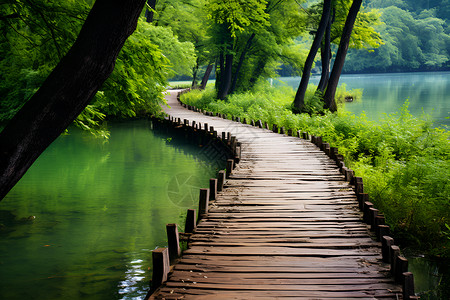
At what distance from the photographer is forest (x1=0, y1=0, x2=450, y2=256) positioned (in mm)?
6855

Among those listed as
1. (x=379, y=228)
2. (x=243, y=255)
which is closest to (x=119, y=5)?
(x=243, y=255)

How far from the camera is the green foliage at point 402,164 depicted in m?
7.86

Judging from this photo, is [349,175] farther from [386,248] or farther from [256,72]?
[256,72]

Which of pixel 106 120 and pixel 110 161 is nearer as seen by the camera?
pixel 110 161

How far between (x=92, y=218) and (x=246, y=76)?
25.7 m

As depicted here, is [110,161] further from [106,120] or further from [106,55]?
[106,55]

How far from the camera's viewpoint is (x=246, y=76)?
34.2 metres

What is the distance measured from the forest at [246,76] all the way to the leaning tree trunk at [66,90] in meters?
0.12

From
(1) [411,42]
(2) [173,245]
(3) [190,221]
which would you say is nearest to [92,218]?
(3) [190,221]

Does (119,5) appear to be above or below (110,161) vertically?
above

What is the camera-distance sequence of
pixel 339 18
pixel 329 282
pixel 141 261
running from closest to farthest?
pixel 329 282 → pixel 141 261 → pixel 339 18

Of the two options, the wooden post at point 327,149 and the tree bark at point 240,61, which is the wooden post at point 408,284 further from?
the tree bark at point 240,61

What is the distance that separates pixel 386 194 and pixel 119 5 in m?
7.01

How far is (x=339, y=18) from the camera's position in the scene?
27.2 meters
